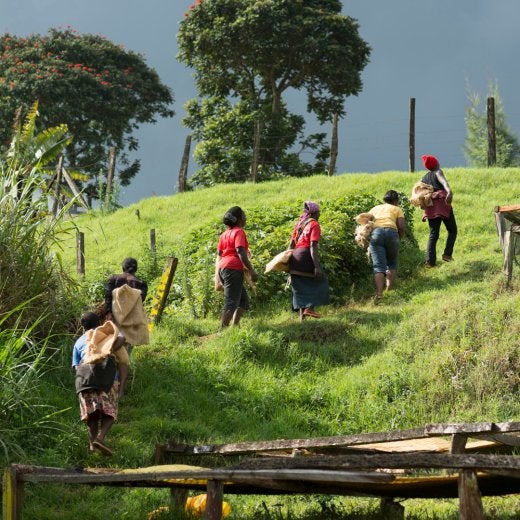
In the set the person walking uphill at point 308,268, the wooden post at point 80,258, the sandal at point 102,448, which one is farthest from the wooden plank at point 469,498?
the wooden post at point 80,258

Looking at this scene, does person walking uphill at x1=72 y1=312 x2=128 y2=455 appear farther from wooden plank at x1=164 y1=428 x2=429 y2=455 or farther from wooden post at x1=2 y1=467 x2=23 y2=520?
wooden post at x1=2 y1=467 x2=23 y2=520

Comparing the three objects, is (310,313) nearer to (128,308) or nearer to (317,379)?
(317,379)

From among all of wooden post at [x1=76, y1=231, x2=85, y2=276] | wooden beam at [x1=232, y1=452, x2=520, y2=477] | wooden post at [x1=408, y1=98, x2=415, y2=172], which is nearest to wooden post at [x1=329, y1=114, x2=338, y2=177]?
wooden post at [x1=408, y1=98, x2=415, y2=172]

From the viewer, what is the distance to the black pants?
54.2 ft

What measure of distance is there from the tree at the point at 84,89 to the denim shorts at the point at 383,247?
985 inches

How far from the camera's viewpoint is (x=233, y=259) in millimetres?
14039

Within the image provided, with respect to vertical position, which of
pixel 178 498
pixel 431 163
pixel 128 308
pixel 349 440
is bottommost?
pixel 178 498

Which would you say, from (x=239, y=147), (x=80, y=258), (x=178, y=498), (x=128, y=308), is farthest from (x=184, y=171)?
(x=178, y=498)

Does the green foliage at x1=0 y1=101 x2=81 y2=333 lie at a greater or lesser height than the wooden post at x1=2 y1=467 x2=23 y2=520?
greater

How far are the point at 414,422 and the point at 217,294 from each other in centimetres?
506

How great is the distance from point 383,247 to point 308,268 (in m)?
1.56

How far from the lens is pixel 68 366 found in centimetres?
1234

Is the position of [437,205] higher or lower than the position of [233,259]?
higher

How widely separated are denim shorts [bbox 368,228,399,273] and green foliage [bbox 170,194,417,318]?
2.79ft
